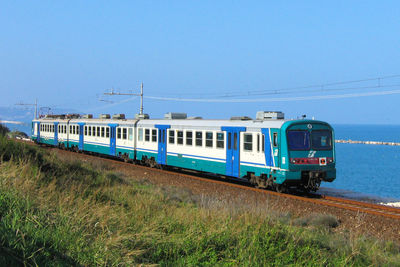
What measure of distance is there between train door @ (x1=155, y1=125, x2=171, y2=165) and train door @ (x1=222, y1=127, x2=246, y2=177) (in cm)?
540

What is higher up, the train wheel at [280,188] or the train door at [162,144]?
the train door at [162,144]

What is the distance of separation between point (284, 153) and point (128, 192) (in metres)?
6.38

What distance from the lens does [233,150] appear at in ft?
61.6

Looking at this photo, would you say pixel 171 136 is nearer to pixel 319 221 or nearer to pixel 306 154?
pixel 306 154

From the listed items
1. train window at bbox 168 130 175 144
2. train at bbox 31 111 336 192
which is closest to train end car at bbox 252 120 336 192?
train at bbox 31 111 336 192

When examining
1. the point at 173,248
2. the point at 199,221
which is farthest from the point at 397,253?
the point at 173,248

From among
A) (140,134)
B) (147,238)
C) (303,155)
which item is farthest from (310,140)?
(140,134)

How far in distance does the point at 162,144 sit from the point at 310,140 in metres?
9.77

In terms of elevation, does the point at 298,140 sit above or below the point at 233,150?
above

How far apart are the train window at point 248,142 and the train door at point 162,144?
6.48 meters

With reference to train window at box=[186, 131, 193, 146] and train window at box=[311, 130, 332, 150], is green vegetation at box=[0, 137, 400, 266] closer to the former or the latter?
train window at box=[311, 130, 332, 150]

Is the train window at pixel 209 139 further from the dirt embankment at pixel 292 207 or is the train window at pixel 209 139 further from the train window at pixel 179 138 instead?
the train window at pixel 179 138

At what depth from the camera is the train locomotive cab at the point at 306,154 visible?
53.2 feet

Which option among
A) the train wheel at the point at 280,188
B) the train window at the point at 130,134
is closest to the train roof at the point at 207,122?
the train window at the point at 130,134
